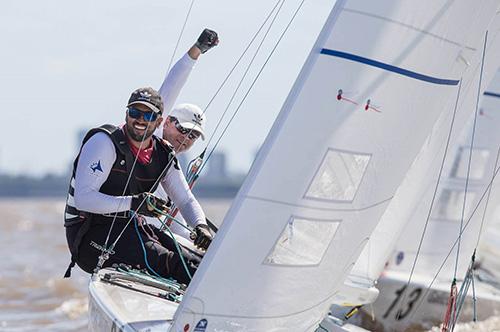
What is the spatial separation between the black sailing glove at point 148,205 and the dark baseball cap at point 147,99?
1.10 ft

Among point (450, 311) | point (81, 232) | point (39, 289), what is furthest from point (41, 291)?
point (450, 311)

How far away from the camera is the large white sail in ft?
10.9

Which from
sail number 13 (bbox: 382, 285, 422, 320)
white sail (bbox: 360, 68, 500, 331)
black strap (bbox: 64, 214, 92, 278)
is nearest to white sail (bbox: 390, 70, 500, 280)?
Result: white sail (bbox: 360, 68, 500, 331)

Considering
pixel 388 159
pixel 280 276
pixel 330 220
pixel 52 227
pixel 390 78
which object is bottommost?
pixel 52 227

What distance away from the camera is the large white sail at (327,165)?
3.33 m

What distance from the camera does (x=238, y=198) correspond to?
3307 millimetres

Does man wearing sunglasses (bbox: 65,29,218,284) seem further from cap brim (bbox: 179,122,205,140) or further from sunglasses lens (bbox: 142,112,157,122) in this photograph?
cap brim (bbox: 179,122,205,140)

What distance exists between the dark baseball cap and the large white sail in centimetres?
73

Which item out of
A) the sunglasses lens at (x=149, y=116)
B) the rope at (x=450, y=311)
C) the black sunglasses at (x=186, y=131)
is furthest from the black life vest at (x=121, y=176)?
the rope at (x=450, y=311)

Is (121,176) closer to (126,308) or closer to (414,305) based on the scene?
(126,308)

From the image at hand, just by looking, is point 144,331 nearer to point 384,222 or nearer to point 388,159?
point 388,159

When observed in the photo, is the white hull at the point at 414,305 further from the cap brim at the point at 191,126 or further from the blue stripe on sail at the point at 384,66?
the blue stripe on sail at the point at 384,66

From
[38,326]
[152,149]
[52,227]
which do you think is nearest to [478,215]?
[38,326]

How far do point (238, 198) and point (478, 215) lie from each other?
390cm
